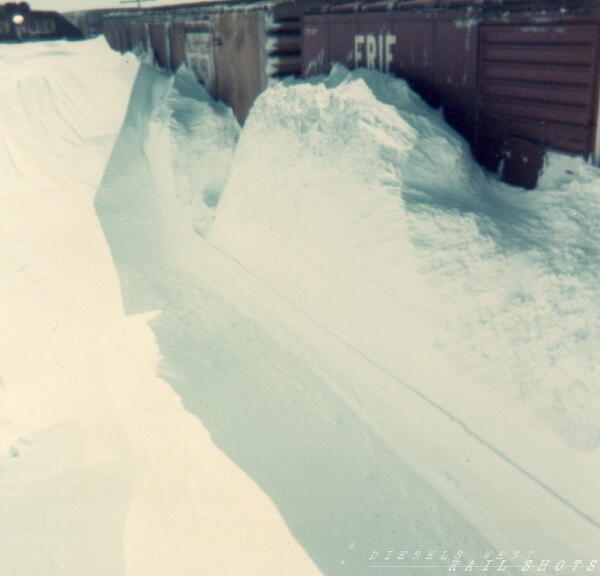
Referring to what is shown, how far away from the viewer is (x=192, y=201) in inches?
320

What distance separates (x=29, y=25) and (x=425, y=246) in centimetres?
1455

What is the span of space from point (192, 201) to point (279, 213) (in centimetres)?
235

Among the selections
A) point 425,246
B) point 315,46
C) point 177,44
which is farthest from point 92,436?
point 177,44

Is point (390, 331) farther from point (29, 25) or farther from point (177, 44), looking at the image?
point (29, 25)

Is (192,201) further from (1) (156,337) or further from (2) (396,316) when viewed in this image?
(2) (396,316)

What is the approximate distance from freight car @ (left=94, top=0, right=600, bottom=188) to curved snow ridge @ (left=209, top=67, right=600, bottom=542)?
0.28m

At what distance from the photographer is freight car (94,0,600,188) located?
5004 mm

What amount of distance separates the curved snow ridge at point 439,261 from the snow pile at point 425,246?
0.01 metres

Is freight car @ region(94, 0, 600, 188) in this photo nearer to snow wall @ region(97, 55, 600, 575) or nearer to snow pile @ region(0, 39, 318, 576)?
snow wall @ region(97, 55, 600, 575)

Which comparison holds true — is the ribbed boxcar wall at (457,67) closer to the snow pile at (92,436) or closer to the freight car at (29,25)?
the snow pile at (92,436)

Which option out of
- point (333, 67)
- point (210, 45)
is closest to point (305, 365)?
point (333, 67)

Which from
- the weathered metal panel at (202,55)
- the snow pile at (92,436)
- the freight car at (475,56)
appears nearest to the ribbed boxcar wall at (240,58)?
the freight car at (475,56)

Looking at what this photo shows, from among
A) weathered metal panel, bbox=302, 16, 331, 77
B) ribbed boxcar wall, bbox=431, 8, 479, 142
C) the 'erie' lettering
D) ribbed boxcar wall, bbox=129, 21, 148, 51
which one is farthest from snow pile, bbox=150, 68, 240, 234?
ribbed boxcar wall, bbox=431, 8, 479, 142

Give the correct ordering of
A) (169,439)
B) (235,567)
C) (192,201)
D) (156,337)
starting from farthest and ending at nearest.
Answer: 1. (192,201)
2. (156,337)
3. (169,439)
4. (235,567)
